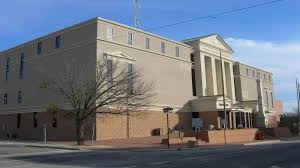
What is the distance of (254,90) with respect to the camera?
71.6m

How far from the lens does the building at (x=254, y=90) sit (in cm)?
5991

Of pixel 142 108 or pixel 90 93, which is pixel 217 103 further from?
pixel 90 93

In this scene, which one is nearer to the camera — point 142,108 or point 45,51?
point 142,108

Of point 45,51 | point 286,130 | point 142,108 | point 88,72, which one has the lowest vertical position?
point 286,130

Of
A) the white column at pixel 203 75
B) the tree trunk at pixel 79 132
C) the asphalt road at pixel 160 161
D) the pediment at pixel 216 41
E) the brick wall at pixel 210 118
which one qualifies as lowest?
the asphalt road at pixel 160 161

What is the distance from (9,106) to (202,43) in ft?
100

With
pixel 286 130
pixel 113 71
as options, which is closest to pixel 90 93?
pixel 113 71

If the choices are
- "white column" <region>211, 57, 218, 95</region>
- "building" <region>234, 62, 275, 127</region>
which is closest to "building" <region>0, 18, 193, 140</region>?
"white column" <region>211, 57, 218, 95</region>

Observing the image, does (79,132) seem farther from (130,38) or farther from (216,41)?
(216,41)

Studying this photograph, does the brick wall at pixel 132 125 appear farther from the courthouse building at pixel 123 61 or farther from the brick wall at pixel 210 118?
the brick wall at pixel 210 118

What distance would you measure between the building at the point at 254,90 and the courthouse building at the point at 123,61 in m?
3.99

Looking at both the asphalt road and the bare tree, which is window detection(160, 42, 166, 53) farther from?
the asphalt road

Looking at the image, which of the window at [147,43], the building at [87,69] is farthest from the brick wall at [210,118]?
the window at [147,43]

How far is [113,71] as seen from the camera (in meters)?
37.0
